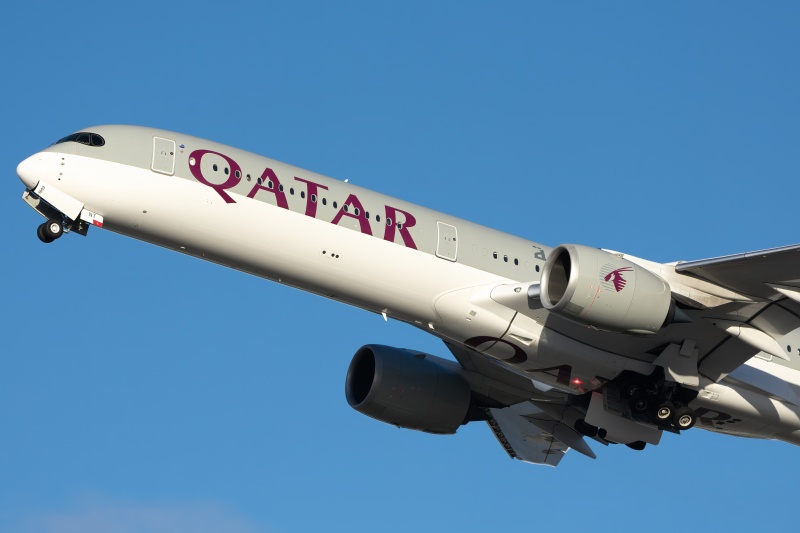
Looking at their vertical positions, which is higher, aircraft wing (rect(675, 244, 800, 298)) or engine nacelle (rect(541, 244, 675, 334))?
aircraft wing (rect(675, 244, 800, 298))

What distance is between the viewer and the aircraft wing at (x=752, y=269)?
2986cm

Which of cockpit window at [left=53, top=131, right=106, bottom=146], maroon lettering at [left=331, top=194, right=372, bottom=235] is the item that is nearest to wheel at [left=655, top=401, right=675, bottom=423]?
maroon lettering at [left=331, top=194, right=372, bottom=235]

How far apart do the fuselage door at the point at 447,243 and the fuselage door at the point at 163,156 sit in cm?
608

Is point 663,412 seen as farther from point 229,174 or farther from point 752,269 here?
point 229,174

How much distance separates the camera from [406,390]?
37.7 meters

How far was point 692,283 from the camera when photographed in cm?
3183

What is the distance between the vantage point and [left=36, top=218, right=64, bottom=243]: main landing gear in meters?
32.1

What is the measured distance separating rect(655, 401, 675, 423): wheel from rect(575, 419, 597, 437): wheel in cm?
351

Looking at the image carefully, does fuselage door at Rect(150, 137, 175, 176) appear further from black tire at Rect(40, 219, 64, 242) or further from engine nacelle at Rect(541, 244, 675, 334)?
engine nacelle at Rect(541, 244, 675, 334)

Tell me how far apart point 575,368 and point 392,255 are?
4.87 metres

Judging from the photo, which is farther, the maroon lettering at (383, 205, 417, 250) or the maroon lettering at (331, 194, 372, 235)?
the maroon lettering at (383, 205, 417, 250)

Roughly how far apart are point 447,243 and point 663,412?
6145 millimetres

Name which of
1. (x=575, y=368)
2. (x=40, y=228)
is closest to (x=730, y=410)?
(x=575, y=368)

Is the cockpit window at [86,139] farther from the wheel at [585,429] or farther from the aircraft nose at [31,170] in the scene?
the wheel at [585,429]
